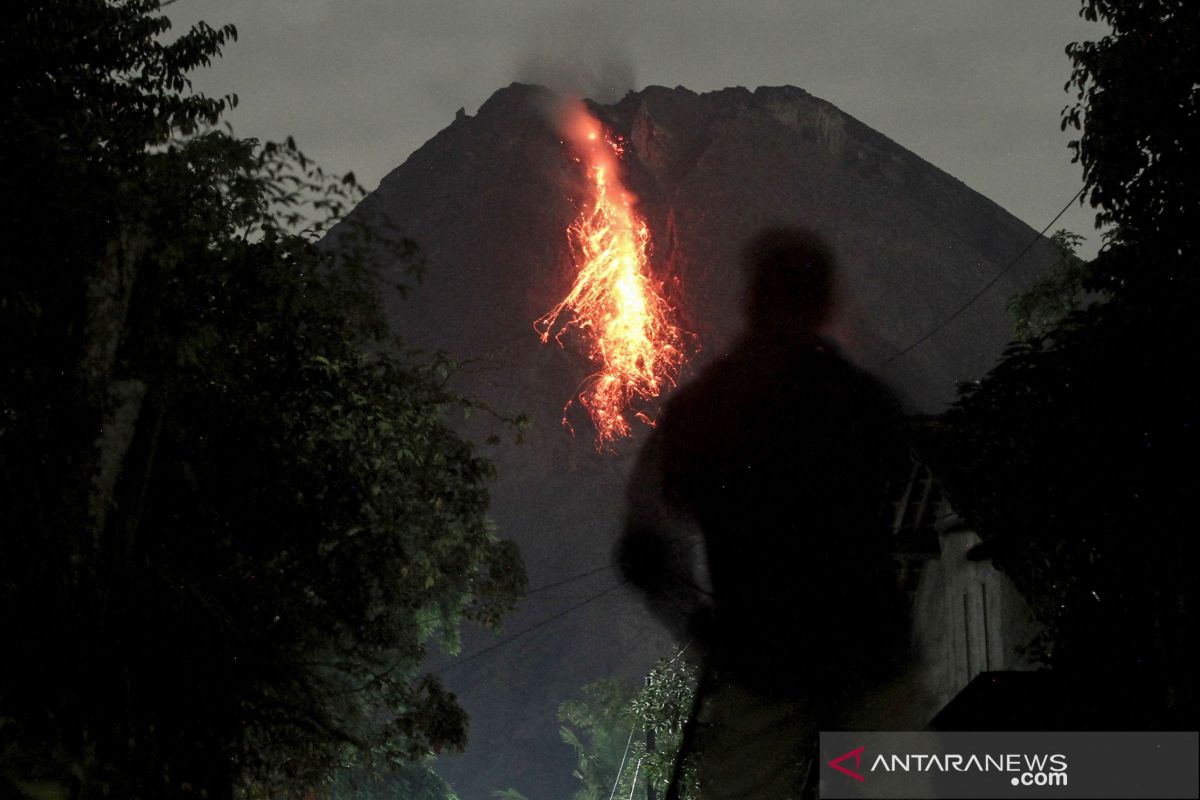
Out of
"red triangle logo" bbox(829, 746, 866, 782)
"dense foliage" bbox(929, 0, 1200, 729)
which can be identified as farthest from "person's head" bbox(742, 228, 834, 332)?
"dense foliage" bbox(929, 0, 1200, 729)

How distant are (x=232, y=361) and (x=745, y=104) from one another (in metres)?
145

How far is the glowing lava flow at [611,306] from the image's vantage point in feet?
447

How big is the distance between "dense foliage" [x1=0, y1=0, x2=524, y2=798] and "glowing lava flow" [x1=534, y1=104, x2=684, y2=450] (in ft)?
394

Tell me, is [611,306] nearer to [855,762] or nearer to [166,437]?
[855,762]

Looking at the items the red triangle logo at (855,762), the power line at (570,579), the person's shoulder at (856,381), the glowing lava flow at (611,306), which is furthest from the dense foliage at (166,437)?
the glowing lava flow at (611,306)

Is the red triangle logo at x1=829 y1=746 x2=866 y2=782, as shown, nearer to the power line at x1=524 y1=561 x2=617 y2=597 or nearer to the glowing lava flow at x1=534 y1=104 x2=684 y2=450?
the power line at x1=524 y1=561 x2=617 y2=597

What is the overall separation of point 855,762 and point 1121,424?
6.18 metres

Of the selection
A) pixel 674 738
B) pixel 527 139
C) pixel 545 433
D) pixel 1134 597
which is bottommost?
pixel 674 738

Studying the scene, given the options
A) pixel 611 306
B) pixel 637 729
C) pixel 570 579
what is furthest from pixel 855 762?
pixel 611 306

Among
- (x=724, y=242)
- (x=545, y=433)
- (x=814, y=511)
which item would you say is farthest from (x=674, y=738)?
Answer: (x=724, y=242)

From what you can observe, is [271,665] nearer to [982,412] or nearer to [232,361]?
[232,361]

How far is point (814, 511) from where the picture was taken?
78.9ft

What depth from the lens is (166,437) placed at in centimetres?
1075

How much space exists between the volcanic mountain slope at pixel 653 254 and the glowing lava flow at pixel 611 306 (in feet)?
6.09
